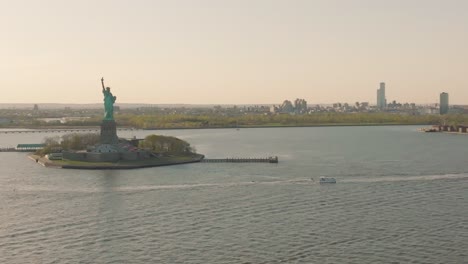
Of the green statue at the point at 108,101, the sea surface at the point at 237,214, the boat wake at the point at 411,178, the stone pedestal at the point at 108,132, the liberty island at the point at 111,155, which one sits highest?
the green statue at the point at 108,101

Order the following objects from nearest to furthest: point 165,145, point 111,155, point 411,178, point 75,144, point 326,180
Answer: point 326,180, point 411,178, point 111,155, point 165,145, point 75,144

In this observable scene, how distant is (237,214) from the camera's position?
29.2 metres

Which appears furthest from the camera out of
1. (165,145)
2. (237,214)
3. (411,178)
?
(165,145)

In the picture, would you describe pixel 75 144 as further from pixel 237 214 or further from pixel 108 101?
pixel 237 214

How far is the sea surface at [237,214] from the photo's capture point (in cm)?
2272

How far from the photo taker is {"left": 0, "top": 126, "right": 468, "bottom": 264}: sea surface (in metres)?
22.7

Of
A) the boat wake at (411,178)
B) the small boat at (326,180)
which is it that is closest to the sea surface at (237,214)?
the boat wake at (411,178)

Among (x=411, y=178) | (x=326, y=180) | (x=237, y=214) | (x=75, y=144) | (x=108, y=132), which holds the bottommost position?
(x=237, y=214)

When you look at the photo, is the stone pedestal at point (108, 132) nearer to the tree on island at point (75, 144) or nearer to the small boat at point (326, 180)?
the tree on island at point (75, 144)

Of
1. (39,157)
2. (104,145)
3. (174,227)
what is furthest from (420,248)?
(39,157)

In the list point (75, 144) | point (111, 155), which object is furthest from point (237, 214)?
point (75, 144)

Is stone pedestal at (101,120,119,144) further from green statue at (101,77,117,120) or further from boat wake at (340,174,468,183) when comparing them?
boat wake at (340,174,468,183)

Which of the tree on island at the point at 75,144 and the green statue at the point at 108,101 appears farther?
the tree on island at the point at 75,144

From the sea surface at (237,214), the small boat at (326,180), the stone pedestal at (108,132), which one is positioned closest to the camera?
the sea surface at (237,214)
